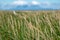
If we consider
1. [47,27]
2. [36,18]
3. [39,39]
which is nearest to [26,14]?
[36,18]

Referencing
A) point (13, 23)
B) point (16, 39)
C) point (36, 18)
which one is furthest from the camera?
point (36, 18)

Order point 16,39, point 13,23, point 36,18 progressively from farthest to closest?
point 36,18 < point 13,23 < point 16,39

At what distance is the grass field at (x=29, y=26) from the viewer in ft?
24.0

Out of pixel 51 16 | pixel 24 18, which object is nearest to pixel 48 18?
pixel 51 16

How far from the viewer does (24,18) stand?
7977 millimetres

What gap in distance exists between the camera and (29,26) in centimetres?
765

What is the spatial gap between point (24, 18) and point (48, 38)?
110 cm

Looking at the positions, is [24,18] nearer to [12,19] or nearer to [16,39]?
[12,19]

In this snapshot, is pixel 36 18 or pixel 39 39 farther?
pixel 36 18

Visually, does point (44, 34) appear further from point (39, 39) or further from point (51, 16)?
point (51, 16)

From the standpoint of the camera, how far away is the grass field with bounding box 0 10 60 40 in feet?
24.0

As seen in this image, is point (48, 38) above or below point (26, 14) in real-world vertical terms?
below

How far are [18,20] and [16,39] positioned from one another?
981 mm

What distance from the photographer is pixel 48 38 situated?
745 centimetres
